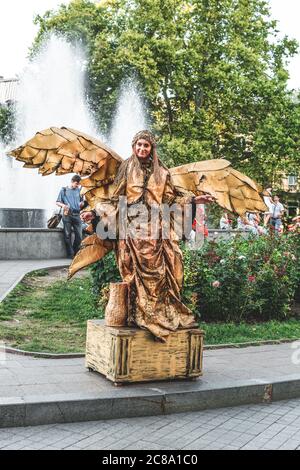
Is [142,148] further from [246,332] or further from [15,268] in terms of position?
[15,268]

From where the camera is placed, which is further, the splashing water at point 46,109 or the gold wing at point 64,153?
the splashing water at point 46,109

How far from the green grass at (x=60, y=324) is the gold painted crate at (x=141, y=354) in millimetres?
1454

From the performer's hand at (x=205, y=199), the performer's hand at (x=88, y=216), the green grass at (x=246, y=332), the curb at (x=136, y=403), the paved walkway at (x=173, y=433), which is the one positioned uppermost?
the performer's hand at (x=205, y=199)

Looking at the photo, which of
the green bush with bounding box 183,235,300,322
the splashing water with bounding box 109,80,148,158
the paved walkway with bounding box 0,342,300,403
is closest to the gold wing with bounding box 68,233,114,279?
the paved walkway with bounding box 0,342,300,403

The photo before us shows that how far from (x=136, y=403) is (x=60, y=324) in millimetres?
3608

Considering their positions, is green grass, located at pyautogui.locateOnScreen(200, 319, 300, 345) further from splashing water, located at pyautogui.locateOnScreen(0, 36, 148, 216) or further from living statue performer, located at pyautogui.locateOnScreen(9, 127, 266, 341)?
splashing water, located at pyautogui.locateOnScreen(0, 36, 148, 216)

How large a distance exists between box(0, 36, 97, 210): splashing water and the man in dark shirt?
19.6 ft

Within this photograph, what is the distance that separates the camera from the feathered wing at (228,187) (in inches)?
239

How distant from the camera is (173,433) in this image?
5.14 metres

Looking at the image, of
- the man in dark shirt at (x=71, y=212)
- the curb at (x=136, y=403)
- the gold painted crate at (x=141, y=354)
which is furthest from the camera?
the man in dark shirt at (x=71, y=212)

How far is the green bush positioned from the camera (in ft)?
31.7

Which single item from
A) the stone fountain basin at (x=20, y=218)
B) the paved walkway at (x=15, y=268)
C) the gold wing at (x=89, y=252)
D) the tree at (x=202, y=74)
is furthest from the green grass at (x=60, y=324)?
the tree at (x=202, y=74)

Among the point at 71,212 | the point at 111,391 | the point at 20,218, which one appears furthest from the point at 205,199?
the point at 20,218

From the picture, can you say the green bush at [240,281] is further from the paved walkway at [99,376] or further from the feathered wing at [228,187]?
the feathered wing at [228,187]
